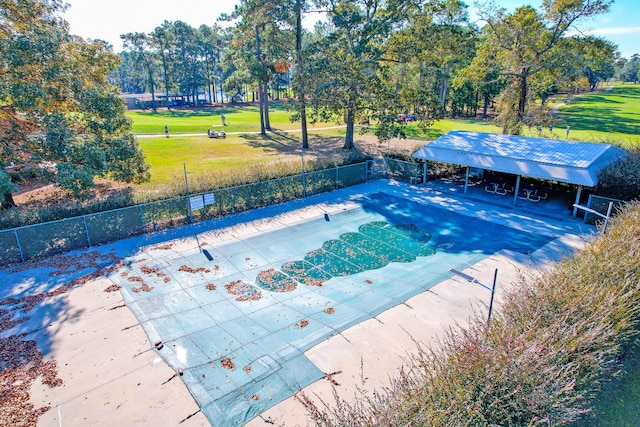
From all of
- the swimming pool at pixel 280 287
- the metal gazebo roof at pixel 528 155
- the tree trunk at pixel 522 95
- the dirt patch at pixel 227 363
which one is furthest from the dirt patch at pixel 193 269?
the tree trunk at pixel 522 95

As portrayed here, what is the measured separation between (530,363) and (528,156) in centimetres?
1675

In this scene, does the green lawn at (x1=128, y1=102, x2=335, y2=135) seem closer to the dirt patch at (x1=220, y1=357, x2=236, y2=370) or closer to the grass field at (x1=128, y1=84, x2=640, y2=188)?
the grass field at (x1=128, y1=84, x2=640, y2=188)

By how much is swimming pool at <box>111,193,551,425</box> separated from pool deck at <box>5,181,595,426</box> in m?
0.35

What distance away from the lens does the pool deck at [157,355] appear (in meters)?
7.70

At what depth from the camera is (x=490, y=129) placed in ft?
146

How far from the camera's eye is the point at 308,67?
89.9 ft

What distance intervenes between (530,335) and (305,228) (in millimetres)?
12077

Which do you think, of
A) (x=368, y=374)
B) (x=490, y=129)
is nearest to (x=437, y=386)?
(x=368, y=374)

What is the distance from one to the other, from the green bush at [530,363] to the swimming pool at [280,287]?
3.04 metres

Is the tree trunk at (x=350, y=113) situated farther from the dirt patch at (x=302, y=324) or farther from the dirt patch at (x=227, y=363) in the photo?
the dirt patch at (x=227, y=363)

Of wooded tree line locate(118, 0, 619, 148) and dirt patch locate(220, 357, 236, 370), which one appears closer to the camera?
dirt patch locate(220, 357, 236, 370)

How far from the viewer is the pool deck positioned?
7699mm

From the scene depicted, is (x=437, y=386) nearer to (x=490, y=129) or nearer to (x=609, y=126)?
(x=490, y=129)

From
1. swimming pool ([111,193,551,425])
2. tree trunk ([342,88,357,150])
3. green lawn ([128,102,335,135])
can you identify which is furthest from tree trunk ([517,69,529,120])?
green lawn ([128,102,335,135])
